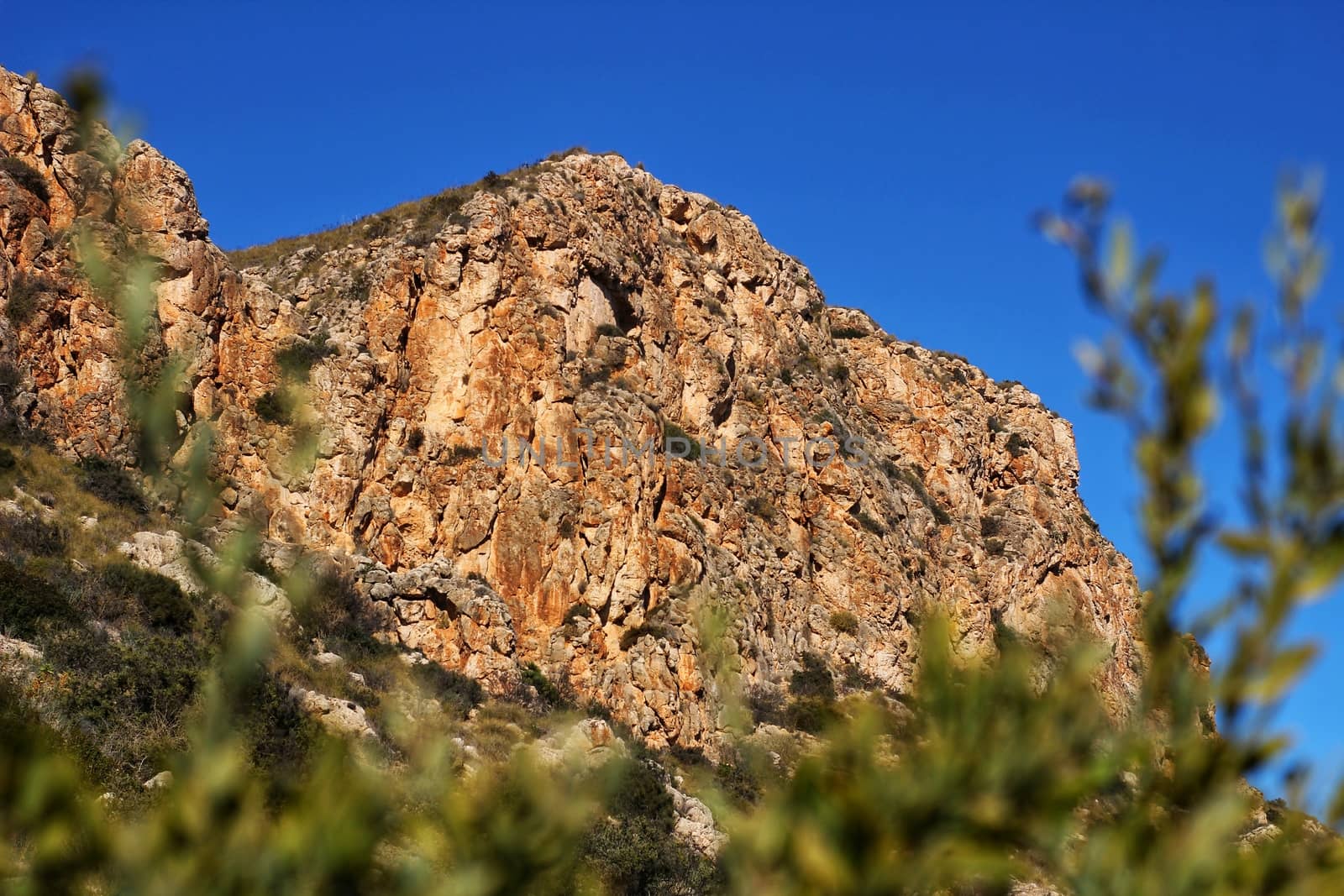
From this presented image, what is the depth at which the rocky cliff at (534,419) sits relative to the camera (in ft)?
88.3

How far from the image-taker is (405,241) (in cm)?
3516

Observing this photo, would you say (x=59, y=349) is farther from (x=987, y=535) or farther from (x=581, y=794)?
(x=987, y=535)

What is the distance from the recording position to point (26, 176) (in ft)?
82.6

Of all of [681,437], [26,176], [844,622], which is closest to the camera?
[26,176]

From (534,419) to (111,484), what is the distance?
1213cm

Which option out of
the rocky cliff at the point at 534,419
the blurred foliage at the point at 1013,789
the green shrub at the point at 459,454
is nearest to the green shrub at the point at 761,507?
the rocky cliff at the point at 534,419

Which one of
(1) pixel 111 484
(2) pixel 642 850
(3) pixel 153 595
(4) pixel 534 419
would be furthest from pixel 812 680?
(1) pixel 111 484

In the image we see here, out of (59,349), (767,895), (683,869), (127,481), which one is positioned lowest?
(767,895)

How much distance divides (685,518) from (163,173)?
1695 cm

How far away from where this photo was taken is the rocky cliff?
88.3ft

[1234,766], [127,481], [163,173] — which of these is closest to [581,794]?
[1234,766]

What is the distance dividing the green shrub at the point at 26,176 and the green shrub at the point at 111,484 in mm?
6487

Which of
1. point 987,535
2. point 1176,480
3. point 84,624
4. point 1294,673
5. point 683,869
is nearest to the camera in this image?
point 1294,673

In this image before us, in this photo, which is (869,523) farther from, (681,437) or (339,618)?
(339,618)
